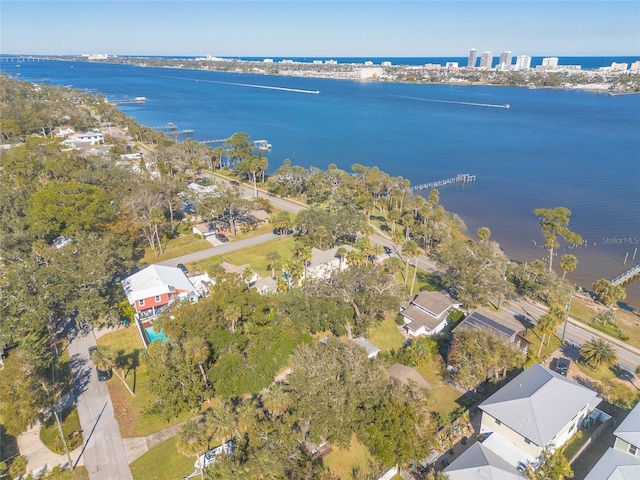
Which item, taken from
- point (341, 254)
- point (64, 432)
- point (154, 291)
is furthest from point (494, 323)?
point (64, 432)

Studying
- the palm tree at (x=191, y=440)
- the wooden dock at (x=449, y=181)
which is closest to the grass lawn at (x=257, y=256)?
the palm tree at (x=191, y=440)

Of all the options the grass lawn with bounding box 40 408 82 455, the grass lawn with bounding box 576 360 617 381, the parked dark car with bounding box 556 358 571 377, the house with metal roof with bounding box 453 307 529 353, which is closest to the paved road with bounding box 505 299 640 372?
the grass lawn with bounding box 576 360 617 381

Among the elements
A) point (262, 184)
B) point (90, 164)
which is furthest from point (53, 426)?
point (262, 184)

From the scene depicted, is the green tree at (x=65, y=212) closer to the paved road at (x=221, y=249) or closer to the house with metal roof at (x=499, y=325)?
the paved road at (x=221, y=249)

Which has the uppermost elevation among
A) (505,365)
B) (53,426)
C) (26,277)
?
(26,277)

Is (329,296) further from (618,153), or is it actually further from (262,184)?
(618,153)

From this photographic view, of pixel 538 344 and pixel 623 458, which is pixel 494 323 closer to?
pixel 538 344
